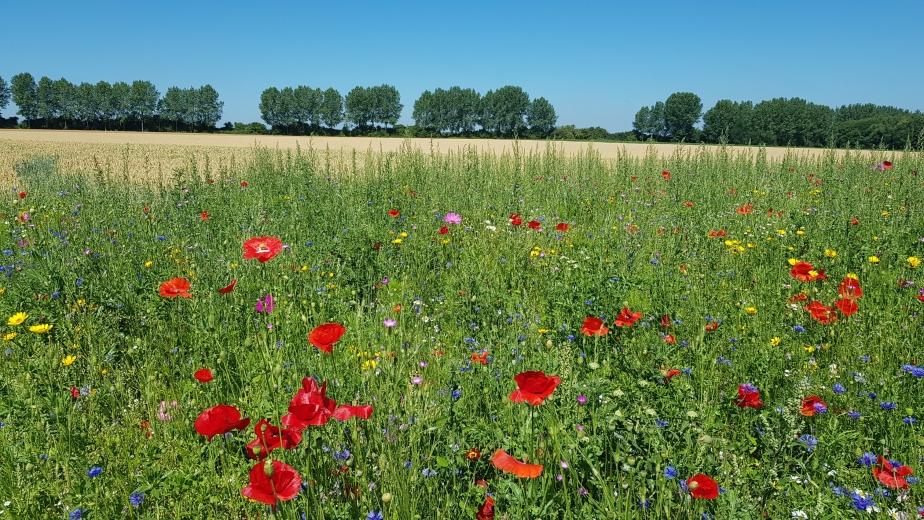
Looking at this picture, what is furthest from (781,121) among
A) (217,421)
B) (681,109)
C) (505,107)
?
(217,421)

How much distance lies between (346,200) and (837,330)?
450cm

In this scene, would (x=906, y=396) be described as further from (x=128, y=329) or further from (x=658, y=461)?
(x=128, y=329)

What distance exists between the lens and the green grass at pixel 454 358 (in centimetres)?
170

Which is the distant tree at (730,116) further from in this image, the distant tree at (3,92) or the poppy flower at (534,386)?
the distant tree at (3,92)

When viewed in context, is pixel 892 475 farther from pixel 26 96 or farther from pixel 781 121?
pixel 26 96

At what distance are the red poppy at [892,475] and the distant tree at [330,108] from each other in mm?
97800

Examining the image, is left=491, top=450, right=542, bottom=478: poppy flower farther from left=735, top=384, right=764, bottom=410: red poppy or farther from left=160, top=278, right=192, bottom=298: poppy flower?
left=160, top=278, right=192, bottom=298: poppy flower

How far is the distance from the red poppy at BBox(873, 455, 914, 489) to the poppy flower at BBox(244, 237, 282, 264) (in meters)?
2.26

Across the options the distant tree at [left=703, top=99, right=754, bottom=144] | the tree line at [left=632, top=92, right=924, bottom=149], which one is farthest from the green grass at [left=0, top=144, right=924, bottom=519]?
the distant tree at [left=703, top=99, right=754, bottom=144]

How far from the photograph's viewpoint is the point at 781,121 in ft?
168

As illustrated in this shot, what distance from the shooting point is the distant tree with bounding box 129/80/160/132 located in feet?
284

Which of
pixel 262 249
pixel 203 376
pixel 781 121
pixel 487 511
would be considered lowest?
pixel 487 511

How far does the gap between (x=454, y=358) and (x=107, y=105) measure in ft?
346

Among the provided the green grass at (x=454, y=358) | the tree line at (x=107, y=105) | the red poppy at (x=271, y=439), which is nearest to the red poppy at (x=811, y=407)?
the green grass at (x=454, y=358)
